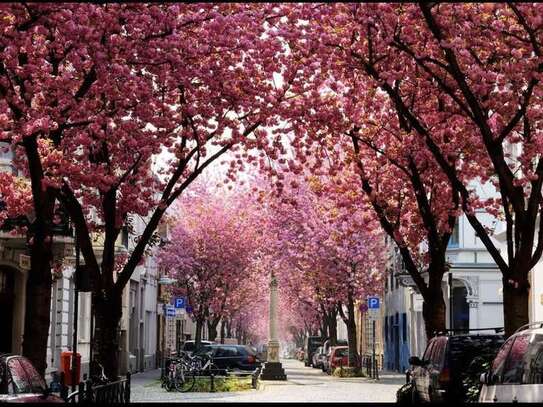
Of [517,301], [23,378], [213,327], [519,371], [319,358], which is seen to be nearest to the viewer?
[519,371]

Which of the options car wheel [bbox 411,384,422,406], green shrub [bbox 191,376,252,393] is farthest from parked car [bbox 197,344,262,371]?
car wheel [bbox 411,384,422,406]

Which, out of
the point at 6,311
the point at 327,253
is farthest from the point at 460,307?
the point at 6,311

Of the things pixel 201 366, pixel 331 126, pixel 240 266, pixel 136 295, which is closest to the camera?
pixel 331 126

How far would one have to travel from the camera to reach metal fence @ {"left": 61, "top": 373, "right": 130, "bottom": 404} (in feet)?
51.8

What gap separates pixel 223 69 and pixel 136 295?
35291mm

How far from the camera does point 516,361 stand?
12031 millimetres

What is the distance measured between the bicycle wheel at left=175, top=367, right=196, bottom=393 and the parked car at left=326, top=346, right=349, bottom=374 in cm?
1644

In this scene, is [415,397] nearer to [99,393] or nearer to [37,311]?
[99,393]

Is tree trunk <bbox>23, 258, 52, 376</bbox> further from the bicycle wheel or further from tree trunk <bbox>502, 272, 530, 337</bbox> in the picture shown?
the bicycle wheel

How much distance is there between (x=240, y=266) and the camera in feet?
203

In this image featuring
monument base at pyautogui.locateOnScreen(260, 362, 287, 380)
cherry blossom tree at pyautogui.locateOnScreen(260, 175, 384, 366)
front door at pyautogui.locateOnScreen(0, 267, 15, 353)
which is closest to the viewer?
front door at pyautogui.locateOnScreen(0, 267, 15, 353)

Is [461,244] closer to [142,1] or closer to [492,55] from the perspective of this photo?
[492,55]

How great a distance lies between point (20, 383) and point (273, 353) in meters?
36.3

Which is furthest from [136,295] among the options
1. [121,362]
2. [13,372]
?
[13,372]
